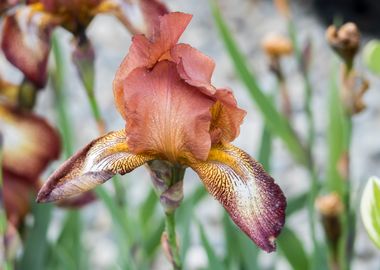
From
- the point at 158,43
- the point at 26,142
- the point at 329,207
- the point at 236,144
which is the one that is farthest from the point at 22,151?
the point at 236,144

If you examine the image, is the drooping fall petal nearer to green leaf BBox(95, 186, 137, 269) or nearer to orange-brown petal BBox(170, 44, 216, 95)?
green leaf BBox(95, 186, 137, 269)

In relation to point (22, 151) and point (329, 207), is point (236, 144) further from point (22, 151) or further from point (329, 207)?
point (329, 207)

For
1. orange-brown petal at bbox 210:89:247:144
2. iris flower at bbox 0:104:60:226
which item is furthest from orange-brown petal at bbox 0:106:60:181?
orange-brown petal at bbox 210:89:247:144

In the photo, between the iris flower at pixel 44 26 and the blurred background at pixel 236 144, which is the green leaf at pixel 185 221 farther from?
the iris flower at pixel 44 26

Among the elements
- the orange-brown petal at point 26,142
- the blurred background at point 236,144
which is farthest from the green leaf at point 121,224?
the orange-brown petal at point 26,142

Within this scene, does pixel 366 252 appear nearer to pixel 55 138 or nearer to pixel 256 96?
pixel 256 96
